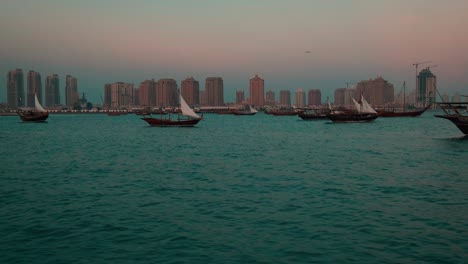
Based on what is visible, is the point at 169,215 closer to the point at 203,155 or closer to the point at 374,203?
the point at 374,203

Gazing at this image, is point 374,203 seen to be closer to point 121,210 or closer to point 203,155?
point 121,210

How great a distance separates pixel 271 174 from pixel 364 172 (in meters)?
4.89

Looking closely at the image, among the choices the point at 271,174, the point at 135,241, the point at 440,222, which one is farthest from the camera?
the point at 271,174

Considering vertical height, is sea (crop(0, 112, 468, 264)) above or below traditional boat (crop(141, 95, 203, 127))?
below

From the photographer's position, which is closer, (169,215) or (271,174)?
(169,215)

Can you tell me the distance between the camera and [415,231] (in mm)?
12398

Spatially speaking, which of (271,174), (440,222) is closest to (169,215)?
(440,222)

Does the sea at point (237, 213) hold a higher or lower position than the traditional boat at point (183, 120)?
lower

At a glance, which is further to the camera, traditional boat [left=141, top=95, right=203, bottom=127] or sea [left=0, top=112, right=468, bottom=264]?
traditional boat [left=141, top=95, right=203, bottom=127]

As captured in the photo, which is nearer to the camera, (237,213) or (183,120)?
(237,213)

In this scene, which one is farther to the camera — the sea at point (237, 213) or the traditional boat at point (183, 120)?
the traditional boat at point (183, 120)

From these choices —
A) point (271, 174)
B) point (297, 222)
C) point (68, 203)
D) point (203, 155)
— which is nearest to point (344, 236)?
point (297, 222)

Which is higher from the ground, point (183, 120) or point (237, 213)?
point (183, 120)

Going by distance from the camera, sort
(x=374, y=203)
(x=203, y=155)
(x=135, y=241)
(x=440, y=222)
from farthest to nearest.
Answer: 1. (x=203, y=155)
2. (x=374, y=203)
3. (x=440, y=222)
4. (x=135, y=241)
